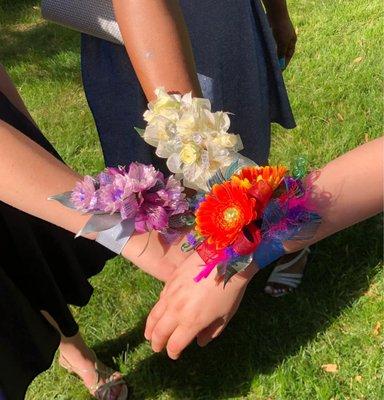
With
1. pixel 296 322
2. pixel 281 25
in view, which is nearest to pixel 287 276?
pixel 296 322

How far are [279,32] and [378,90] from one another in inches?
40.9

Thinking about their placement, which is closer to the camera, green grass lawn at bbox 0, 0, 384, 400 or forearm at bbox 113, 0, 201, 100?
forearm at bbox 113, 0, 201, 100

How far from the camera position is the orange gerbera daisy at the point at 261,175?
3.15 ft

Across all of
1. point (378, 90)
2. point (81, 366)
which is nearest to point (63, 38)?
point (378, 90)

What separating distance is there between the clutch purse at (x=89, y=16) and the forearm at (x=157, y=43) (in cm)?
33

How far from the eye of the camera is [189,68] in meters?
1.18

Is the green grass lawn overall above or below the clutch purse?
below

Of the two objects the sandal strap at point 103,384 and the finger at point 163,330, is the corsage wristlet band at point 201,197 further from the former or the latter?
the sandal strap at point 103,384

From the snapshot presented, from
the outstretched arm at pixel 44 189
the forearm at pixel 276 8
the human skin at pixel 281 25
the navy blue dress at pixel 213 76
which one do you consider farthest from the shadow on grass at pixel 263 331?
the outstretched arm at pixel 44 189

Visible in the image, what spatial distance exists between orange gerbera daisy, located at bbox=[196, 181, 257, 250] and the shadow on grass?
1061 millimetres

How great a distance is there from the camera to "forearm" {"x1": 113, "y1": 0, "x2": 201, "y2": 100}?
3.72 feet

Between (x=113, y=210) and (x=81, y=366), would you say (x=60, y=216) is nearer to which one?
(x=113, y=210)

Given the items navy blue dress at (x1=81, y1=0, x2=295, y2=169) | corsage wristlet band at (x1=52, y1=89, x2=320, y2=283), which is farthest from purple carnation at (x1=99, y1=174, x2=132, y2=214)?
navy blue dress at (x1=81, y1=0, x2=295, y2=169)

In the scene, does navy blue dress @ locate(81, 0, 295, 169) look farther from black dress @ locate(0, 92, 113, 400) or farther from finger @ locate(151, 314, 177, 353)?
finger @ locate(151, 314, 177, 353)
